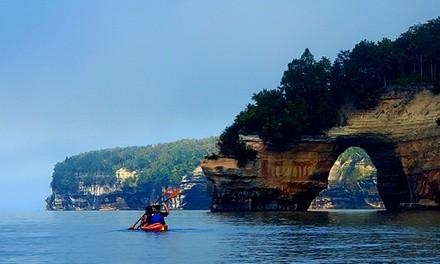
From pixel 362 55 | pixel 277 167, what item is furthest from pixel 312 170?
pixel 362 55

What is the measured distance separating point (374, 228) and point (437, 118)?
29.8m

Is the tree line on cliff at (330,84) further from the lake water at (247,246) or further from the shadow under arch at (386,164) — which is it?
the lake water at (247,246)

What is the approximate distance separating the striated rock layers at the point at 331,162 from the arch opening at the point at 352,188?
76.6m

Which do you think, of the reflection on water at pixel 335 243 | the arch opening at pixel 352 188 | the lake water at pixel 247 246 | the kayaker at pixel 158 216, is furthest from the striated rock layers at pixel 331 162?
the arch opening at pixel 352 188

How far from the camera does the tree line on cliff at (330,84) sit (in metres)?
99.8

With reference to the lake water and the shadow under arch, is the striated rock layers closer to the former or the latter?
the shadow under arch

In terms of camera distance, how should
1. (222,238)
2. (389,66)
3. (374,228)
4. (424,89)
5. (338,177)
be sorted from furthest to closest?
(338,177) < (389,66) < (424,89) < (374,228) < (222,238)

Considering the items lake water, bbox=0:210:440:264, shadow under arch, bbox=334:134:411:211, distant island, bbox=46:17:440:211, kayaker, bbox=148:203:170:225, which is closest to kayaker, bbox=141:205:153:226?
kayaker, bbox=148:203:170:225

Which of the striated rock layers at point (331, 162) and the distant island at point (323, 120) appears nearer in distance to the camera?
the striated rock layers at point (331, 162)

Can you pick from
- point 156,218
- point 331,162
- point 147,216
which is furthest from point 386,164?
point 156,218

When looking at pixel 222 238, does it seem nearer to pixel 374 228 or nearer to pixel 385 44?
pixel 374 228

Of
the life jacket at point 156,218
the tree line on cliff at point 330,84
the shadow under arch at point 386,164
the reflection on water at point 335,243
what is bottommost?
the reflection on water at point 335,243

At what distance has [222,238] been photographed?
5528 cm

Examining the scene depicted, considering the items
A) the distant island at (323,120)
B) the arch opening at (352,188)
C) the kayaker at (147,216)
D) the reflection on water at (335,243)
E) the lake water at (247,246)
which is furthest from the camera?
the arch opening at (352,188)
